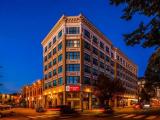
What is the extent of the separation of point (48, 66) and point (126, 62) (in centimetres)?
5330

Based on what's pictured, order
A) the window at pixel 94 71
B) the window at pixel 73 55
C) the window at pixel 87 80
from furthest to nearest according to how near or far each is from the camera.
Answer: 1. the window at pixel 94 71
2. the window at pixel 87 80
3. the window at pixel 73 55

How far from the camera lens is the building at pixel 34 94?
389 ft

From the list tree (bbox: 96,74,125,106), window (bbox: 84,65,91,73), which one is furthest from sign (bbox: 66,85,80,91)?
tree (bbox: 96,74,125,106)

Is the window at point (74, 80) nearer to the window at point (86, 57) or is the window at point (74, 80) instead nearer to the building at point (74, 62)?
the building at point (74, 62)

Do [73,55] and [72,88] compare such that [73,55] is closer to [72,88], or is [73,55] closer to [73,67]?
[73,67]

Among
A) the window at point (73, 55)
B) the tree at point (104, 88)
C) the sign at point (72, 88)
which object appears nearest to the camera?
the sign at point (72, 88)

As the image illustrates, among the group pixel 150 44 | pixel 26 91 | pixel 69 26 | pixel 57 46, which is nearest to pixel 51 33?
pixel 57 46

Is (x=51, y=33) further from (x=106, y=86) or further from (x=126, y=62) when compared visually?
(x=126, y=62)

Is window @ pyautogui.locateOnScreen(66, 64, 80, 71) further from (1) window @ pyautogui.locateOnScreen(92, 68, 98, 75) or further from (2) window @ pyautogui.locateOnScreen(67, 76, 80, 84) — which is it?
(1) window @ pyautogui.locateOnScreen(92, 68, 98, 75)

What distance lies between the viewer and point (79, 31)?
8619cm

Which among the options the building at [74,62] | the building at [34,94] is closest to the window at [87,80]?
the building at [74,62]

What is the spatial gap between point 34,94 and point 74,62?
4935cm

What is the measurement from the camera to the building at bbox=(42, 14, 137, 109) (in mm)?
84812

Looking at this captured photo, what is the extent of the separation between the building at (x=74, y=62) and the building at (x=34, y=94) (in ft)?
35.0
